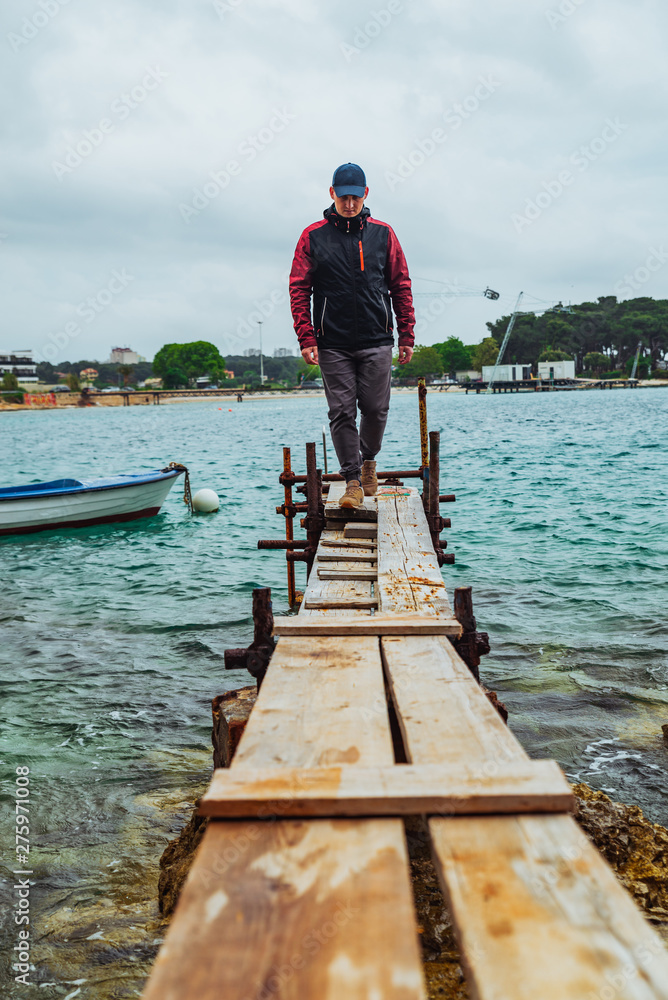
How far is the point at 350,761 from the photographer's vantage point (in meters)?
2.76

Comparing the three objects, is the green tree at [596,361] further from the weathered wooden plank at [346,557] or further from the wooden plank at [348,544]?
the weathered wooden plank at [346,557]

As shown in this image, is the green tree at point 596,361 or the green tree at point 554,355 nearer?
the green tree at point 554,355

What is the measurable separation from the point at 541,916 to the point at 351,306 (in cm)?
605

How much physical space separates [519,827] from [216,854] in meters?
0.92

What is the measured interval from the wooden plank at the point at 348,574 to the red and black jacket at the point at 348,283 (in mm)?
2217

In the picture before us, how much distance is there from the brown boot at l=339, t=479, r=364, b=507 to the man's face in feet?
8.57

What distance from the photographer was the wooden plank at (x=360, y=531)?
25.5 feet

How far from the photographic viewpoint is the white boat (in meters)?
19.6

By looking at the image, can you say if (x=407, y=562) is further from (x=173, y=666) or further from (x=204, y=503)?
(x=204, y=503)

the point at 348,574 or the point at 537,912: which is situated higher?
the point at 537,912

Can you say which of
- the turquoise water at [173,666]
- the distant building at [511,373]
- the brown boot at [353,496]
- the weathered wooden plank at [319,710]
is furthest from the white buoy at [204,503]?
the distant building at [511,373]

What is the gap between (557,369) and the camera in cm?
18175

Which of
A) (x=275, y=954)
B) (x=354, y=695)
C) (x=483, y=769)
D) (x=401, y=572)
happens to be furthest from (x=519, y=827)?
(x=401, y=572)

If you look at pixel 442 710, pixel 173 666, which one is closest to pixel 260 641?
pixel 442 710
